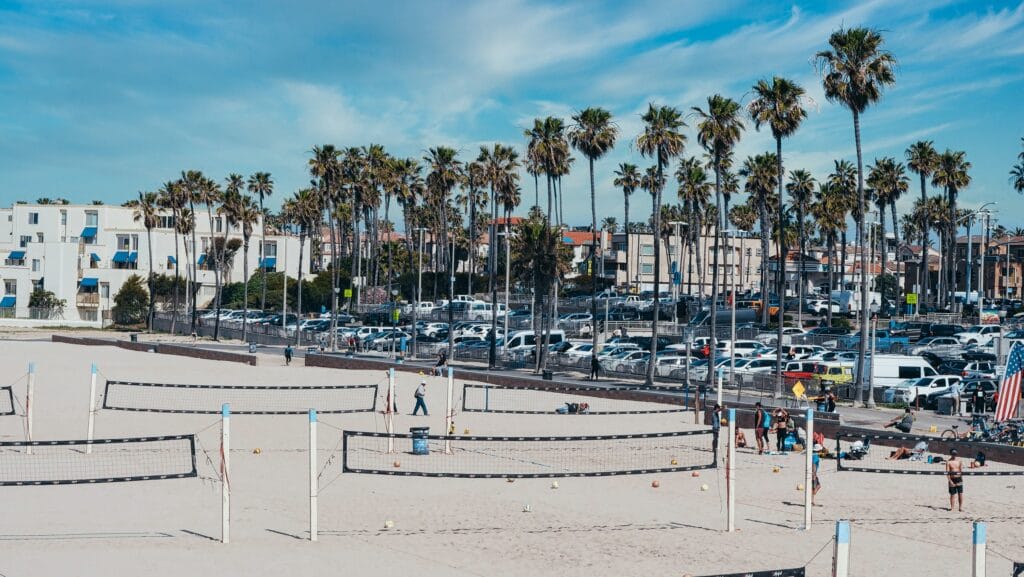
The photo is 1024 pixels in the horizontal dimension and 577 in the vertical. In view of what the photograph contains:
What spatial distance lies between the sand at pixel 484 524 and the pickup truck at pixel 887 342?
33787mm

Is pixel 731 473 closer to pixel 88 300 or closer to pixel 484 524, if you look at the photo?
pixel 484 524

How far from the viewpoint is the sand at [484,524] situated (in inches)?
605

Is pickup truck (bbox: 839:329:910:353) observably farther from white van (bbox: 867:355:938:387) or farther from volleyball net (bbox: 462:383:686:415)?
volleyball net (bbox: 462:383:686:415)

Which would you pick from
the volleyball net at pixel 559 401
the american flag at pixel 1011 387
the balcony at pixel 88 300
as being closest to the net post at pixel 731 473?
the american flag at pixel 1011 387

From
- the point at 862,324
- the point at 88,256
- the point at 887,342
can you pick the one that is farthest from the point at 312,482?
the point at 88,256

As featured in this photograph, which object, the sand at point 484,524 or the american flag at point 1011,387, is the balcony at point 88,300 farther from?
the american flag at point 1011,387

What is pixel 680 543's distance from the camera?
1722 centimetres

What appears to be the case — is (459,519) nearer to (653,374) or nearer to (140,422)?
(140,422)

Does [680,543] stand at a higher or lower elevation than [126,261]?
lower

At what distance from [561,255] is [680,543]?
1968 inches

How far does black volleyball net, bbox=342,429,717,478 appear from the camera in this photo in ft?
80.2

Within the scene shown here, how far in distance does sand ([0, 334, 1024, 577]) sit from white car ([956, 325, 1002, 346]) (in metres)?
40.6

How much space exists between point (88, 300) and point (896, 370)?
3428 inches

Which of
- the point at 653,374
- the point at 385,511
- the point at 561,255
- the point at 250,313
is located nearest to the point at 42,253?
the point at 250,313
